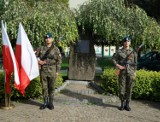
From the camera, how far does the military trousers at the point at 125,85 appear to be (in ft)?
28.7

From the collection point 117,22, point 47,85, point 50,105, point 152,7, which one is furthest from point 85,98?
point 152,7

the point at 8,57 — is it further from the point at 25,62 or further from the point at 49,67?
the point at 49,67

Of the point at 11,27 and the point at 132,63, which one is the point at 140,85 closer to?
the point at 132,63

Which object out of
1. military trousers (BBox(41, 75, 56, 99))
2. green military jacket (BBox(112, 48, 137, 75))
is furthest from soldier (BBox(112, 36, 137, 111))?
military trousers (BBox(41, 75, 56, 99))

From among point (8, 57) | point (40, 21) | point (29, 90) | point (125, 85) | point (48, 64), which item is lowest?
point (29, 90)

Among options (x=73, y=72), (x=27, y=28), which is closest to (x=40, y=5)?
(x=27, y=28)

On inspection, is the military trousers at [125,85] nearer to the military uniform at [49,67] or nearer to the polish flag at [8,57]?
the military uniform at [49,67]

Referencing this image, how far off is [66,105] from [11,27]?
3.30 meters

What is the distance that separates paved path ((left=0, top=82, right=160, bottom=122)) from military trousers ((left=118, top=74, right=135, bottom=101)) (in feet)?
1.29

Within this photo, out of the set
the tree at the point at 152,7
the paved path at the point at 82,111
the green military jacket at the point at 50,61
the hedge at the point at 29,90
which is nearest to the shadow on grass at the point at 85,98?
the paved path at the point at 82,111

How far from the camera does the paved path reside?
793cm

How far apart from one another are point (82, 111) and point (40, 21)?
3535mm

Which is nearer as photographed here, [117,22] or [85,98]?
[85,98]

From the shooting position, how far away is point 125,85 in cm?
→ 883
